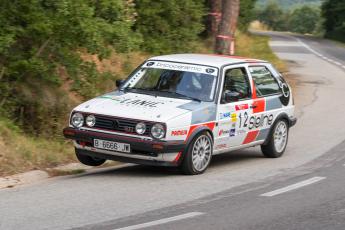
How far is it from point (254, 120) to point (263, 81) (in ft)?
2.91

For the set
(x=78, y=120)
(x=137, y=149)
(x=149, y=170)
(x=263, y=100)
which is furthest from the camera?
(x=263, y=100)

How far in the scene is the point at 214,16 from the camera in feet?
92.9

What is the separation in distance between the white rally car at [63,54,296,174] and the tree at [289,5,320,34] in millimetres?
131469

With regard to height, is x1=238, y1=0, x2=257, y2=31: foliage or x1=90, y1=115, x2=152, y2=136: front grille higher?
x1=90, y1=115, x2=152, y2=136: front grille

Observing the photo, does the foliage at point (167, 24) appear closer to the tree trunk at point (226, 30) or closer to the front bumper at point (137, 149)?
the tree trunk at point (226, 30)

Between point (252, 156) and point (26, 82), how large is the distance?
4088 millimetres

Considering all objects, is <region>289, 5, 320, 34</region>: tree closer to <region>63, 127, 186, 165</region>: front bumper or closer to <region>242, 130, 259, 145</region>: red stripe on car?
<region>242, 130, 259, 145</region>: red stripe on car

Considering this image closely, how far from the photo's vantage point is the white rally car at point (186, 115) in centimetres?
985

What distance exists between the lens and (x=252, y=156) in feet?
41.5

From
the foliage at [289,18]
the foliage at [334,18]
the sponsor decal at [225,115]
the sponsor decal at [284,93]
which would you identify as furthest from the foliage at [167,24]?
the foliage at [289,18]

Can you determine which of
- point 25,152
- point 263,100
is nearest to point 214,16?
point 263,100

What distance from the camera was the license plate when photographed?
9.86 m

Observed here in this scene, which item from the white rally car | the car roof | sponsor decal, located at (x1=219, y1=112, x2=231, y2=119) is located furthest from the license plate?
the car roof

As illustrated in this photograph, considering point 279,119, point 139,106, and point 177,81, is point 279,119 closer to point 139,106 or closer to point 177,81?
point 177,81
